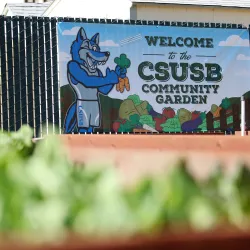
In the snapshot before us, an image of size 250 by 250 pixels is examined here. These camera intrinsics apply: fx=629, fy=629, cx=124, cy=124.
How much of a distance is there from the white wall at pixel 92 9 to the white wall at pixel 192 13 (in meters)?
0.44

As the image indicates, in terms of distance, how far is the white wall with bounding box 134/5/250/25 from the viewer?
43.5 feet

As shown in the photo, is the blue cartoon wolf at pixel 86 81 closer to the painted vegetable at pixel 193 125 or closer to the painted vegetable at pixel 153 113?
the painted vegetable at pixel 153 113

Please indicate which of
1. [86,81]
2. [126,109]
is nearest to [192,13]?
[126,109]

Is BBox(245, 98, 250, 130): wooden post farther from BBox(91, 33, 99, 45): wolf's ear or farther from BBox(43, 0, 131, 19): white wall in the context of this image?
BBox(43, 0, 131, 19): white wall

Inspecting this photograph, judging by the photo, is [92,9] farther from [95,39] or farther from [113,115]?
[113,115]

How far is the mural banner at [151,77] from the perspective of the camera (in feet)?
35.6

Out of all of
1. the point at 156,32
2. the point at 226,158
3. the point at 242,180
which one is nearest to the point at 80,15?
the point at 156,32

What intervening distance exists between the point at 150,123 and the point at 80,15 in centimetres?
727

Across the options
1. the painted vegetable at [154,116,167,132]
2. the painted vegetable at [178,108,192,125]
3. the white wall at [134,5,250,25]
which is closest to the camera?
the painted vegetable at [154,116,167,132]

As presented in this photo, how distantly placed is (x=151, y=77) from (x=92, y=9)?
577 centimetres

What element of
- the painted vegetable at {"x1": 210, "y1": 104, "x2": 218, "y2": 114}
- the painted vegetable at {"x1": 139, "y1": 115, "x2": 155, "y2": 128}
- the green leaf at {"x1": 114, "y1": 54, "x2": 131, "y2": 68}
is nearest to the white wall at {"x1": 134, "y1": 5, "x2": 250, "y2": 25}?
the green leaf at {"x1": 114, "y1": 54, "x2": 131, "y2": 68}

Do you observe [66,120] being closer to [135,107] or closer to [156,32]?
[135,107]

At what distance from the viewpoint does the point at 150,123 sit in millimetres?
11156

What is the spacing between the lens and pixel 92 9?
53.7 feet
